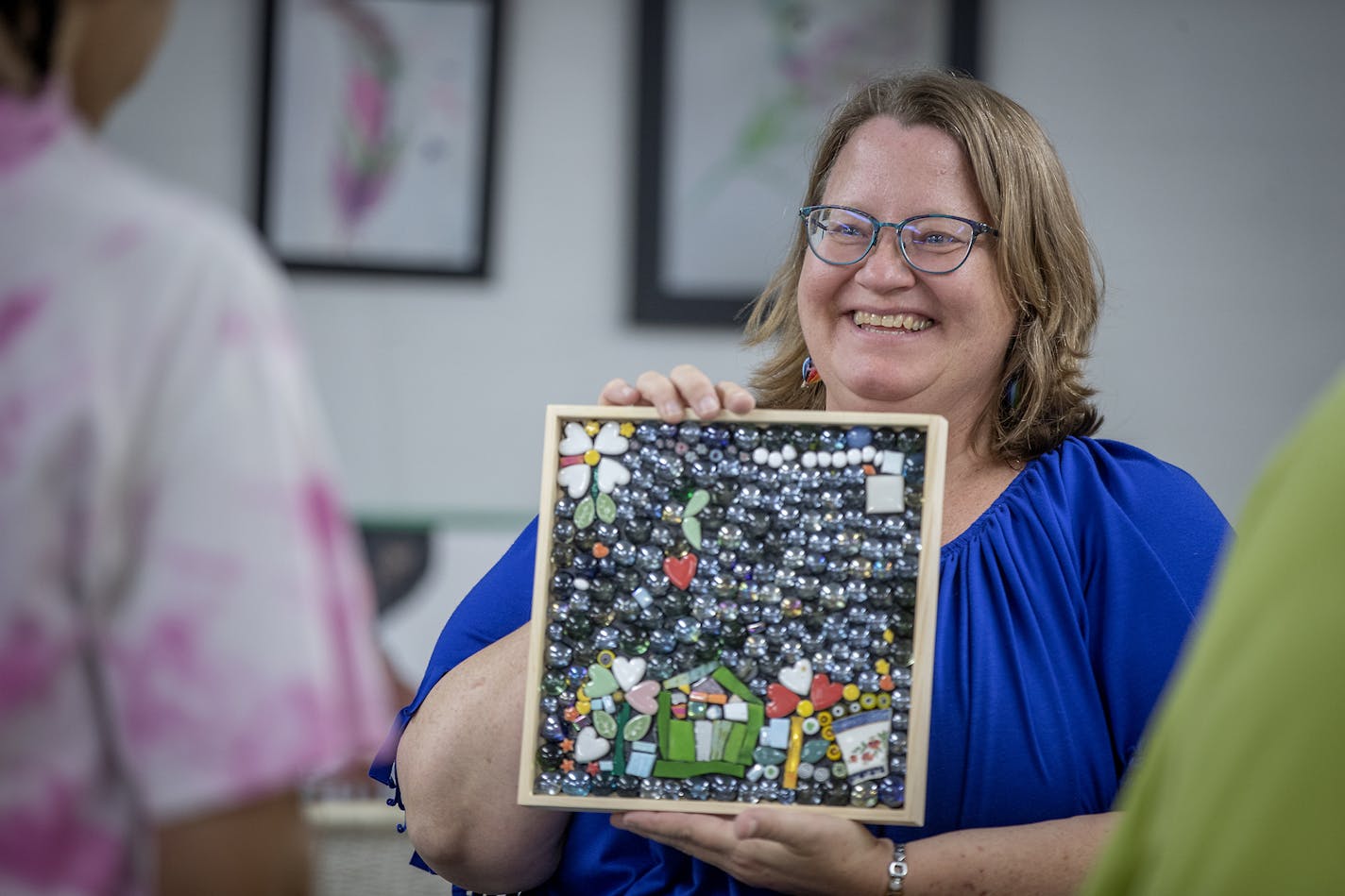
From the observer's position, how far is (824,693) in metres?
1.19

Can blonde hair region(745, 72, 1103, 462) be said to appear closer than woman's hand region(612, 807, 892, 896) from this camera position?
No

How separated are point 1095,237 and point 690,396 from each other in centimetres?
189

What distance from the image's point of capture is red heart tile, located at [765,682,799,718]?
1188mm

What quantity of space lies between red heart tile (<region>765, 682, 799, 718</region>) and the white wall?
5.29 feet

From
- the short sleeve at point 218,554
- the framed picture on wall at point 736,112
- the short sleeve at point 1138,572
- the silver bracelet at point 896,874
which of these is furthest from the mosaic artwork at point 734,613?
the framed picture on wall at point 736,112

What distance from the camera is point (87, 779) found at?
0.62m

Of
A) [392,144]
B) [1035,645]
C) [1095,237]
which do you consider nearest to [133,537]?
[1035,645]

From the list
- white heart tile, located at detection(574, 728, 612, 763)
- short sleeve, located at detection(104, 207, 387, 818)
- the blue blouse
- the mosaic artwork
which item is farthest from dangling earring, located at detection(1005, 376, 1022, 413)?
short sleeve, located at detection(104, 207, 387, 818)

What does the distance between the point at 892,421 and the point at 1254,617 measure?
0.52m

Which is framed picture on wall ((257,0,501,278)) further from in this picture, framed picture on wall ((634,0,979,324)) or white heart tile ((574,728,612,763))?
white heart tile ((574,728,612,763))

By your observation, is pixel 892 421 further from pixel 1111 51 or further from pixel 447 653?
pixel 1111 51

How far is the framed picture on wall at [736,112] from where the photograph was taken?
107 inches

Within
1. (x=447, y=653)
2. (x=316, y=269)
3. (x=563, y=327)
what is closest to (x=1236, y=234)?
(x=563, y=327)

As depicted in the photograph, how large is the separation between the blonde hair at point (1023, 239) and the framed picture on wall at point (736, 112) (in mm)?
1056
